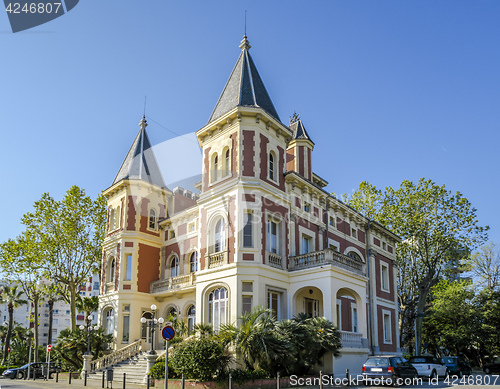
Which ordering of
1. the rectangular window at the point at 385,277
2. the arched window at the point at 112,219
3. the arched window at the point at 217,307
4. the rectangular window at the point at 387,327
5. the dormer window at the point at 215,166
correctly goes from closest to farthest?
the arched window at the point at 217,307 < the dormer window at the point at 215,166 < the arched window at the point at 112,219 < the rectangular window at the point at 387,327 < the rectangular window at the point at 385,277

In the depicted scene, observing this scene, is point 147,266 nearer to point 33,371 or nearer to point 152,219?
point 152,219

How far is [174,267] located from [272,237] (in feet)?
31.9

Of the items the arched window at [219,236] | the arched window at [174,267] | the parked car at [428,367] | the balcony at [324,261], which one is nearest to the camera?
the balcony at [324,261]

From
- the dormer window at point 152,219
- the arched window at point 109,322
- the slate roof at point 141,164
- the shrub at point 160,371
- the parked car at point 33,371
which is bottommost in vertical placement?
the parked car at point 33,371

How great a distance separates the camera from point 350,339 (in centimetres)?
2311

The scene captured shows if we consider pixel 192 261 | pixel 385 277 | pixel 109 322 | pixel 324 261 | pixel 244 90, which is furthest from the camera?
pixel 385 277

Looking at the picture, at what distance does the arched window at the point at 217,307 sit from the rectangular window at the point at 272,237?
3357mm

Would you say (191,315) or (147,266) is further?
(147,266)

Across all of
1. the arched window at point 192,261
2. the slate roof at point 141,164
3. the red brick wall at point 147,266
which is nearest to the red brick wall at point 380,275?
the arched window at point 192,261

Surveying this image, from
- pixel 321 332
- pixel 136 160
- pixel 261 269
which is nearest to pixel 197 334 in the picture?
pixel 261 269

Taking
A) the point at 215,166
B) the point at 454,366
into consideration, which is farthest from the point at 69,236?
the point at 454,366

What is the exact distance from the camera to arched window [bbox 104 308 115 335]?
98.7 ft

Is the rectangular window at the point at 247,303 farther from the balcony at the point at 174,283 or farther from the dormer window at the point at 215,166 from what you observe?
the dormer window at the point at 215,166

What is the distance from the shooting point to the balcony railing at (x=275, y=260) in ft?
78.5
